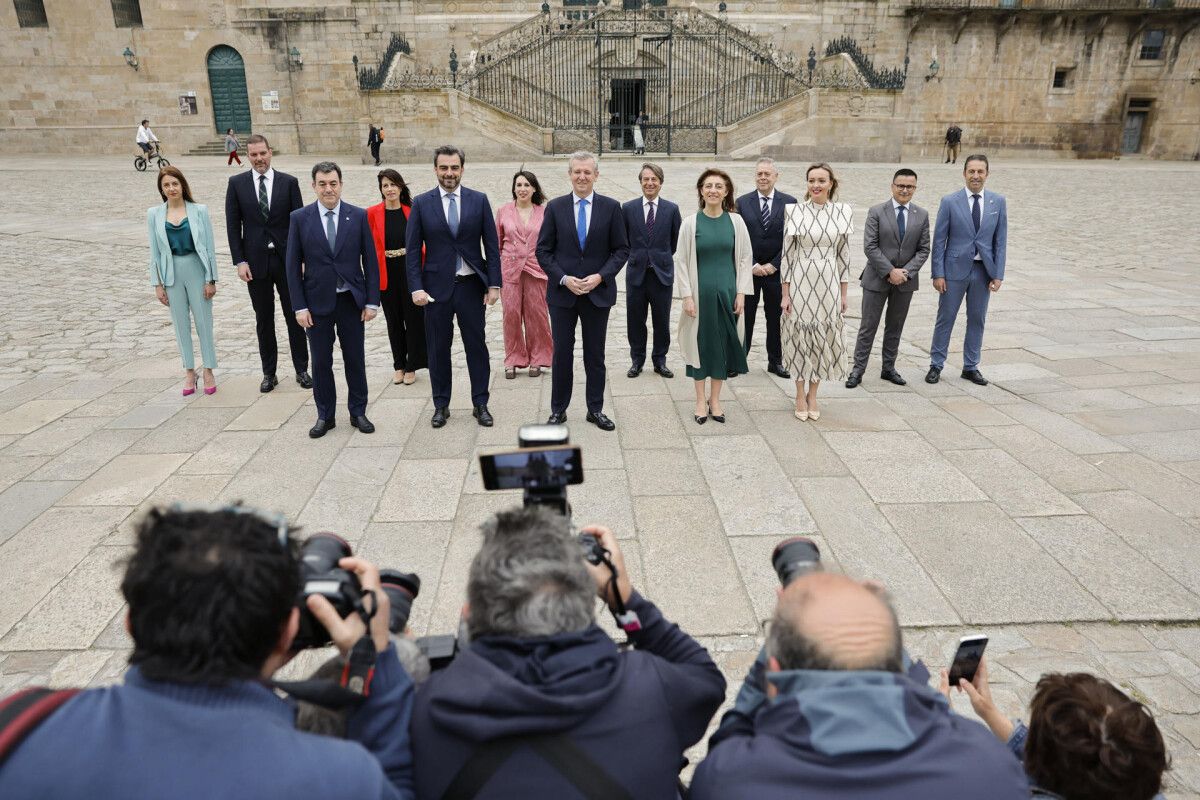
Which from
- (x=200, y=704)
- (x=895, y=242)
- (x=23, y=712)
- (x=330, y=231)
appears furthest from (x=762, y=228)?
(x=23, y=712)

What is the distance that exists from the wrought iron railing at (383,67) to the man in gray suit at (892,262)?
22.1 m

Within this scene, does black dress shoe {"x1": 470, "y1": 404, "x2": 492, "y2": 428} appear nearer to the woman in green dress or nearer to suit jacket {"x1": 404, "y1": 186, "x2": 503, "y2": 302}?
suit jacket {"x1": 404, "y1": 186, "x2": 503, "y2": 302}

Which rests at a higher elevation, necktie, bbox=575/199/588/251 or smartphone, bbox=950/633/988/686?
necktie, bbox=575/199/588/251

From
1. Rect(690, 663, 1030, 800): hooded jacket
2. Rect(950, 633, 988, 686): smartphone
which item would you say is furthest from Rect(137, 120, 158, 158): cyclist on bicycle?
Rect(690, 663, 1030, 800): hooded jacket

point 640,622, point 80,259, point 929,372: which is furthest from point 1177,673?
point 80,259

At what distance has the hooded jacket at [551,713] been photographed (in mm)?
1379

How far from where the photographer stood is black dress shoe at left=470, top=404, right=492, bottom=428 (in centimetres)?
572

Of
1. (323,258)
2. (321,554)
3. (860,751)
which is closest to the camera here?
(860,751)

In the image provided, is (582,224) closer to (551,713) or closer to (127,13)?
(551,713)

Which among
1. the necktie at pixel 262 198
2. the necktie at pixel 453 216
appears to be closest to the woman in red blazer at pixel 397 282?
the necktie at pixel 262 198

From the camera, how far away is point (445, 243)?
543 cm

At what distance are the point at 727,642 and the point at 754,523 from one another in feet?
3.61

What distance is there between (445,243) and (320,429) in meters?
1.59

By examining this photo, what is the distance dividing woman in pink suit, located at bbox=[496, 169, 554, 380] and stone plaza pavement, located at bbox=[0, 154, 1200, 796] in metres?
0.29
